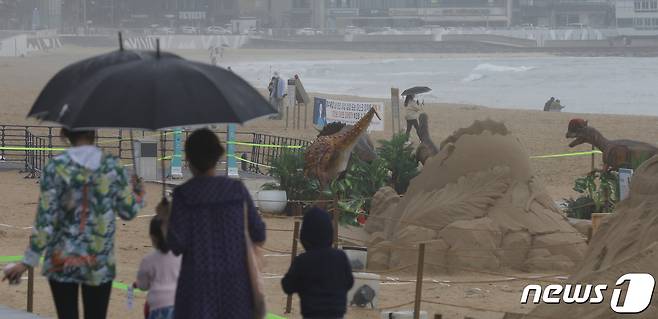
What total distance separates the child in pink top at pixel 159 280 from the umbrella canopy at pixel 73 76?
0.84 meters

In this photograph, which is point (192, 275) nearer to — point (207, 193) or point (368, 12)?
point (207, 193)

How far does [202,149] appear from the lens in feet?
19.9

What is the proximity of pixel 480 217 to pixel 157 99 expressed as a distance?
822 cm

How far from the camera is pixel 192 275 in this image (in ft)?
19.8

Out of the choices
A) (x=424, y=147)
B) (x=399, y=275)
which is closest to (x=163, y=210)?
(x=399, y=275)

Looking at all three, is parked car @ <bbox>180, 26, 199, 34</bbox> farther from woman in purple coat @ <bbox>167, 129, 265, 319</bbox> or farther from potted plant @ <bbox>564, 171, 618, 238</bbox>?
woman in purple coat @ <bbox>167, 129, 265, 319</bbox>

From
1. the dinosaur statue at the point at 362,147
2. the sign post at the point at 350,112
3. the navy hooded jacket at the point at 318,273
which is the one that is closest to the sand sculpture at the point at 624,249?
the navy hooded jacket at the point at 318,273

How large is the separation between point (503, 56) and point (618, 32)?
115ft

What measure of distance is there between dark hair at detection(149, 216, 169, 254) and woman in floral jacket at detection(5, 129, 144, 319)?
11 centimetres

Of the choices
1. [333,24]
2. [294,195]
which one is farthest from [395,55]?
[294,195]

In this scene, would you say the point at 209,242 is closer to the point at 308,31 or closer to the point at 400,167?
the point at 400,167

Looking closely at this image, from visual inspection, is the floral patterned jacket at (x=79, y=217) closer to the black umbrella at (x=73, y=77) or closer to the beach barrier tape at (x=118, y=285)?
the black umbrella at (x=73, y=77)

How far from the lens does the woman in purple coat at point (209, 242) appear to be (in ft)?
19.7

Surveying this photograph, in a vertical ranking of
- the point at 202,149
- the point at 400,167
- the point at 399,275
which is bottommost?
the point at 399,275
